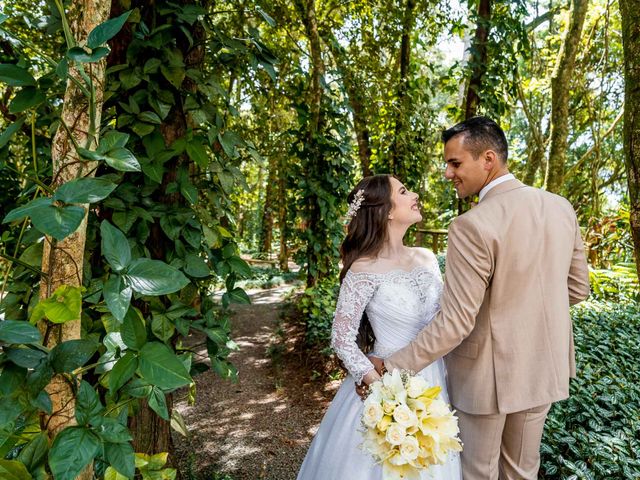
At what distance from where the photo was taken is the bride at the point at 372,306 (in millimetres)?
1908

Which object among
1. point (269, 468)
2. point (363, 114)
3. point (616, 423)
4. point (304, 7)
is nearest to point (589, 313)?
point (616, 423)

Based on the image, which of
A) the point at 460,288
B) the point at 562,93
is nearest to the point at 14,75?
the point at 460,288

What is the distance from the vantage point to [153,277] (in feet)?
2.25

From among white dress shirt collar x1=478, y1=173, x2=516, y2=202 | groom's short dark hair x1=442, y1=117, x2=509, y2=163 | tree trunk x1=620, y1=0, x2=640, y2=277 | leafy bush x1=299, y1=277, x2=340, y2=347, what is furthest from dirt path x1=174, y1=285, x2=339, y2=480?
tree trunk x1=620, y1=0, x2=640, y2=277

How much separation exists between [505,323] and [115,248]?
1.56m

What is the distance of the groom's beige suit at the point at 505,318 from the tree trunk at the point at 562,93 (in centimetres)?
452

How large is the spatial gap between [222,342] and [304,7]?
3.53 metres

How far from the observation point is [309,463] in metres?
2.09

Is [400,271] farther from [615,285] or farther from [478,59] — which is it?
[615,285]

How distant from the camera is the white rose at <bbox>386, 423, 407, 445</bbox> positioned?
1274 millimetres

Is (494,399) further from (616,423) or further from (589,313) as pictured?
(589,313)

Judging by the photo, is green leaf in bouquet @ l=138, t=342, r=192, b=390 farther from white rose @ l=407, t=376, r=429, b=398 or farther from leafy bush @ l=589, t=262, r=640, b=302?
leafy bush @ l=589, t=262, r=640, b=302

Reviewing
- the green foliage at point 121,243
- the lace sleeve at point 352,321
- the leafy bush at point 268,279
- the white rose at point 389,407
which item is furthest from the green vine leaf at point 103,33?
the leafy bush at point 268,279

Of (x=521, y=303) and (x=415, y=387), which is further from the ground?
(x=521, y=303)
